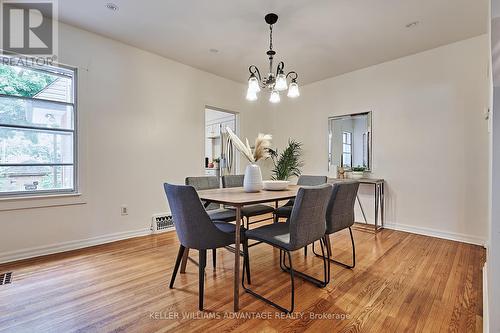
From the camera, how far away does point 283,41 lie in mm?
3141

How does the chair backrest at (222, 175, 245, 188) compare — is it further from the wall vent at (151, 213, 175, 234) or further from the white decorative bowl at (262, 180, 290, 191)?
the wall vent at (151, 213, 175, 234)

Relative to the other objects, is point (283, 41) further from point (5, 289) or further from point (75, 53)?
point (5, 289)

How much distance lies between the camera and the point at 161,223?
142 inches

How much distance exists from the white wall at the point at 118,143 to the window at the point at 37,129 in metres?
0.15

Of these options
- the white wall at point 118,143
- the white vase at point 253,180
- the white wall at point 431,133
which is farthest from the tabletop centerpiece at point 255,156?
the white wall at point 431,133

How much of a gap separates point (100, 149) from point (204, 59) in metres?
2.00

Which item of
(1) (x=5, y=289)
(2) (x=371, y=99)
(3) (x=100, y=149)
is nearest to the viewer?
(1) (x=5, y=289)

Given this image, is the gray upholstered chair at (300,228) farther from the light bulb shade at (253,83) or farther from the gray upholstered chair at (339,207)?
the light bulb shade at (253,83)

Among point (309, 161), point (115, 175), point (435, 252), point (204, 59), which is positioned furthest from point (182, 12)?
point (435, 252)

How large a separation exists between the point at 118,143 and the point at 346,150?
12.0ft

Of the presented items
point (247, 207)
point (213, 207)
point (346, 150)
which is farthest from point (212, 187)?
point (346, 150)

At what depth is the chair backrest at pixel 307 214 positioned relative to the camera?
1.66m

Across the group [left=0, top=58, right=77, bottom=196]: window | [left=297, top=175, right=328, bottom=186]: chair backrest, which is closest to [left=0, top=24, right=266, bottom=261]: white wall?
[left=0, top=58, right=77, bottom=196]: window

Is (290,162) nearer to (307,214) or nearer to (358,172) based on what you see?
(358,172)
